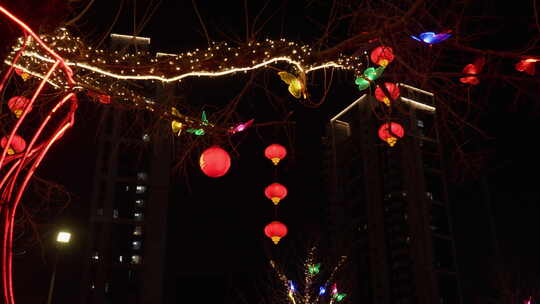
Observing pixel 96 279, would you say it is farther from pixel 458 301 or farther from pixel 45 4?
pixel 45 4

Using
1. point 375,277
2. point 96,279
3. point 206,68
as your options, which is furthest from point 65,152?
point 375,277

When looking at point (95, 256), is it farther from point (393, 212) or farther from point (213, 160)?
point (213, 160)

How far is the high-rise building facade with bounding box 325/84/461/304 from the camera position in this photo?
41.6 metres

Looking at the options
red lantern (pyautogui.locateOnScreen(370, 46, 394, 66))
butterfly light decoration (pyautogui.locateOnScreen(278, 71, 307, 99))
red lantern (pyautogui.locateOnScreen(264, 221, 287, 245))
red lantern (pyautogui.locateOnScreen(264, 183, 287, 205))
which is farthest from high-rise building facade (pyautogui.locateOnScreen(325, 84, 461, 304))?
butterfly light decoration (pyautogui.locateOnScreen(278, 71, 307, 99))

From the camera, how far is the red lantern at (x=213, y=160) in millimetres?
3955

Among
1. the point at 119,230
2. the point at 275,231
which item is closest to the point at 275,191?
the point at 275,231

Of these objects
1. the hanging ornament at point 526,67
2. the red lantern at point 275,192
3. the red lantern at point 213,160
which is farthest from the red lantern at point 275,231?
the hanging ornament at point 526,67

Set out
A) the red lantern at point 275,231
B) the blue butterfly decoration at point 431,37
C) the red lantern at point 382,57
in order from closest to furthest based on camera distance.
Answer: the blue butterfly decoration at point 431,37 → the red lantern at point 382,57 → the red lantern at point 275,231

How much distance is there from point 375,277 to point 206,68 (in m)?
42.0

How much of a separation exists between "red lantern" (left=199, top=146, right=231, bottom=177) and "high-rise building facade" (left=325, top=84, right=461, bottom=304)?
118 feet

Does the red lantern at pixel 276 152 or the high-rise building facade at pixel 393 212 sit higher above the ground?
the high-rise building facade at pixel 393 212

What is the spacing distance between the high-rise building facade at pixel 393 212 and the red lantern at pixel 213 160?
35992mm

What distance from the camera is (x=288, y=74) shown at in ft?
12.9

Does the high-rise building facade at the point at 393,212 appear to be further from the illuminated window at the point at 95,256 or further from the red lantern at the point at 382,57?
the red lantern at the point at 382,57
